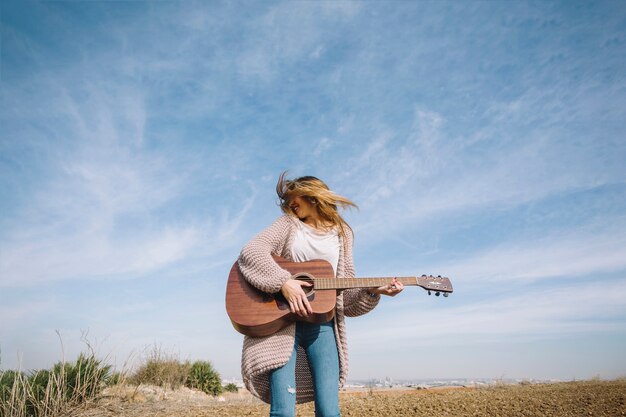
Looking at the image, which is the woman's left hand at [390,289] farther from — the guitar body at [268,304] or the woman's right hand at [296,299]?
the woman's right hand at [296,299]

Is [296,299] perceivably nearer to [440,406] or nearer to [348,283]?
[348,283]

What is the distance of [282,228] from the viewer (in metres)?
2.98

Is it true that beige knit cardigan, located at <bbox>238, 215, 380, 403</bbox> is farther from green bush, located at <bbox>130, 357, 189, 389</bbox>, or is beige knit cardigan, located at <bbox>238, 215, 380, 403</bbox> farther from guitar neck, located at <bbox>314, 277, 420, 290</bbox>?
green bush, located at <bbox>130, 357, 189, 389</bbox>

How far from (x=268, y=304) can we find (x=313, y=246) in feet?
1.82

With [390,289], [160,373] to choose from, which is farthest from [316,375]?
[160,373]

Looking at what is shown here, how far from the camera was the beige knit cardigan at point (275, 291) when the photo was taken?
2646 mm

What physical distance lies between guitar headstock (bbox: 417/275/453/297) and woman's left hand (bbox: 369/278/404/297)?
40 centimetres

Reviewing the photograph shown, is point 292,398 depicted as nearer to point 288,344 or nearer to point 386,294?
point 288,344

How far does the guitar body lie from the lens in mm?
2680

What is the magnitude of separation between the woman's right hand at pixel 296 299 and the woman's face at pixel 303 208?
645 millimetres

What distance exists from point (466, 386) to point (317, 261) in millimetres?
8290

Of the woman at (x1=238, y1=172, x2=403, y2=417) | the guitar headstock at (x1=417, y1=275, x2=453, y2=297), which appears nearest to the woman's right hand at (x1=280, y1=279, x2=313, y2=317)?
the woman at (x1=238, y1=172, x2=403, y2=417)

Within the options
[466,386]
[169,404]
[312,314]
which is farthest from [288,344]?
[466,386]

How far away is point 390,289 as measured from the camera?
3086 mm
